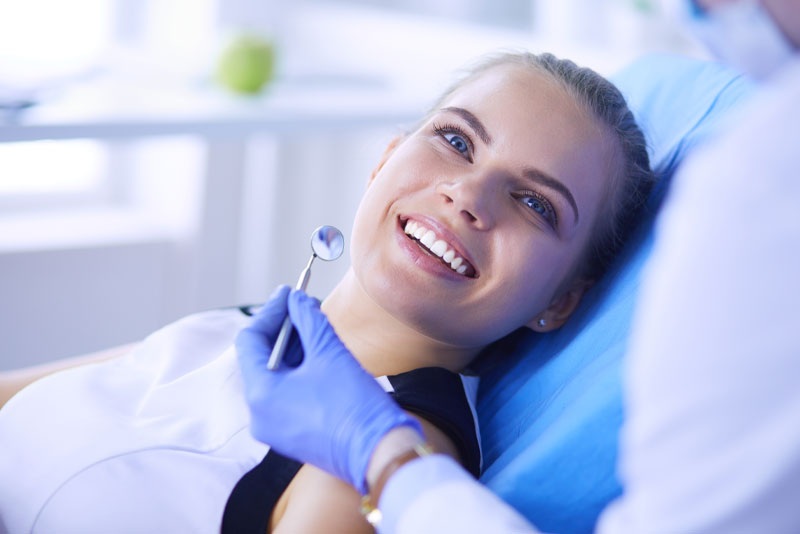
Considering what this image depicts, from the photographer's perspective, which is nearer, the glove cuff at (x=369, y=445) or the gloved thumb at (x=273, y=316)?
the glove cuff at (x=369, y=445)

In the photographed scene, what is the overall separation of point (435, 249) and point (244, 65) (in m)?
1.47

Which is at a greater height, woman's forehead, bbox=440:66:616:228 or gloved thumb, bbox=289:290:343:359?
woman's forehead, bbox=440:66:616:228

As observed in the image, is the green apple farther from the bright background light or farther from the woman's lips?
the woman's lips

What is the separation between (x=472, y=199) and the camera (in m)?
1.07

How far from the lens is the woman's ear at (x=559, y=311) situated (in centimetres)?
121

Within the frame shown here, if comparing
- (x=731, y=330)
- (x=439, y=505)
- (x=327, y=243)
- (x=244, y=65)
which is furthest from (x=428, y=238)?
(x=244, y=65)

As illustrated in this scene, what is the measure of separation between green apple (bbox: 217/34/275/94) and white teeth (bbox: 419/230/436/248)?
4.70ft

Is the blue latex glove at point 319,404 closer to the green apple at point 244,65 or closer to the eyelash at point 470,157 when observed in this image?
the eyelash at point 470,157

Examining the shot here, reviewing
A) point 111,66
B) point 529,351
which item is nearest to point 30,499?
point 529,351

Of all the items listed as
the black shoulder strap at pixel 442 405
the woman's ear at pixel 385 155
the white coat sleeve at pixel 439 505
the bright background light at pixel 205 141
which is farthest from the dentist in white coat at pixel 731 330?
the bright background light at pixel 205 141

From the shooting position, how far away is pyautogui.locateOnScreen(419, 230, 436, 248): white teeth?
3.54 ft

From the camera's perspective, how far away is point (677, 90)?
4.28 ft

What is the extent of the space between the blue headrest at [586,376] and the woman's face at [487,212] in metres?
0.07

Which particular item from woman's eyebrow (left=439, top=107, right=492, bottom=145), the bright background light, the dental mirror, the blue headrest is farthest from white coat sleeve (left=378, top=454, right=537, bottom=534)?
the bright background light
